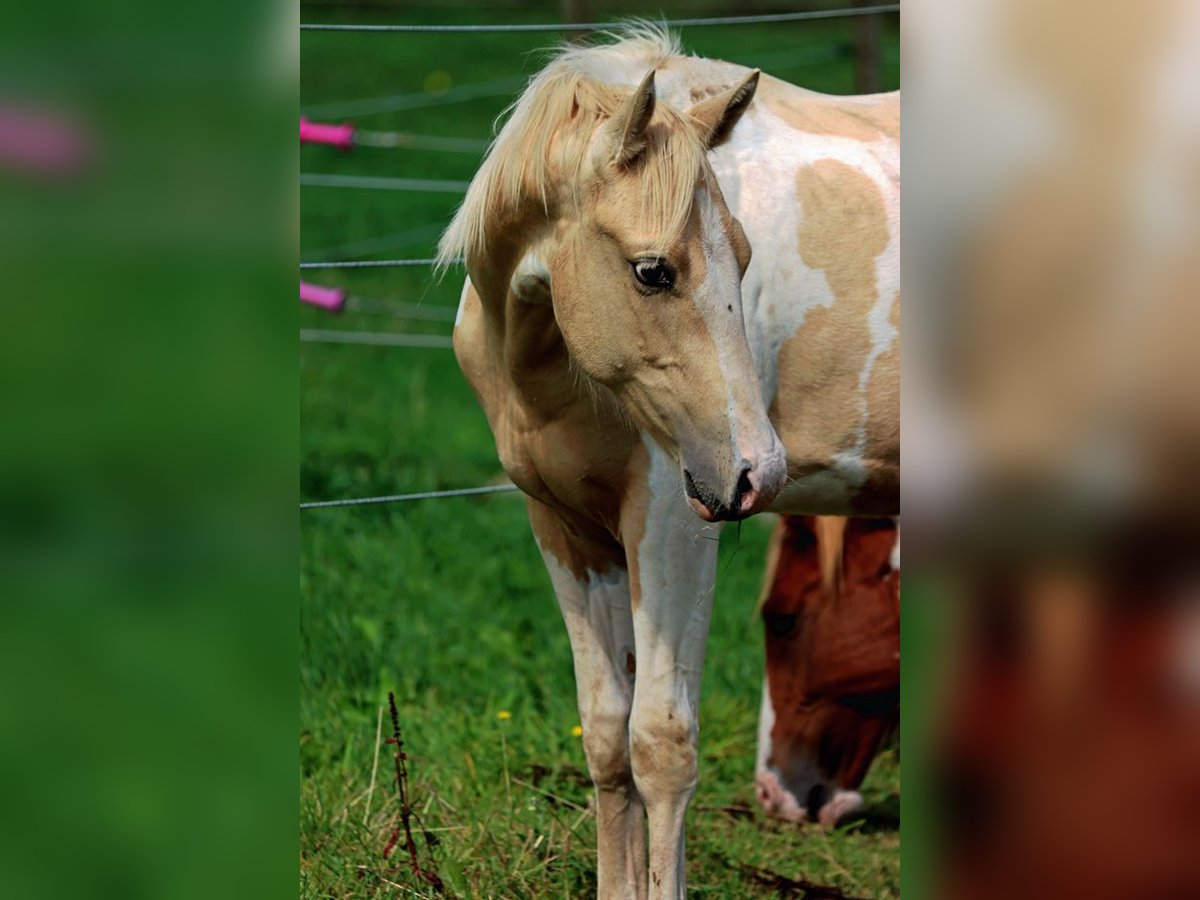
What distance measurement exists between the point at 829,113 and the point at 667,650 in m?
1.25

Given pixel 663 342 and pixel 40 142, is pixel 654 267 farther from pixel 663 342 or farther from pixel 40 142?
pixel 40 142

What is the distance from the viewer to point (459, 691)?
4273 millimetres

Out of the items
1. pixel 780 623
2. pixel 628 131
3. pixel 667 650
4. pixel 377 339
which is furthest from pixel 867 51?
pixel 628 131

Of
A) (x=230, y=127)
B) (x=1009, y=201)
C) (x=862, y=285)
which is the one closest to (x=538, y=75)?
(x=862, y=285)

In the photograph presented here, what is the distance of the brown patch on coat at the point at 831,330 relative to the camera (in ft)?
9.50

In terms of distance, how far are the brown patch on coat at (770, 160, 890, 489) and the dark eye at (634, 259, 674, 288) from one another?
69cm

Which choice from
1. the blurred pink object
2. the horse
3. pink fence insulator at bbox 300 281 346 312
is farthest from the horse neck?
pink fence insulator at bbox 300 281 346 312

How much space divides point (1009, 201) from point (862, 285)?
2.26 meters

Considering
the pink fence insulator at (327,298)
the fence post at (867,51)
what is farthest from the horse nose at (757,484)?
the fence post at (867,51)

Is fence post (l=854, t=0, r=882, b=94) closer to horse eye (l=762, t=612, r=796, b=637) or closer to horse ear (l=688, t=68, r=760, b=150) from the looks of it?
horse eye (l=762, t=612, r=796, b=637)

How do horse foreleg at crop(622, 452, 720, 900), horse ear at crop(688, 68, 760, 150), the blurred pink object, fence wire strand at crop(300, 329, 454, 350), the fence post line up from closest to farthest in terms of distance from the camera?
the blurred pink object < horse ear at crop(688, 68, 760, 150) < horse foreleg at crop(622, 452, 720, 900) < fence wire strand at crop(300, 329, 454, 350) < the fence post

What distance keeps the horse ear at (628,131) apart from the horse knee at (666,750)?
3.80 ft

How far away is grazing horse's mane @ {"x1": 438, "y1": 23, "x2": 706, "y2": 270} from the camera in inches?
88.3

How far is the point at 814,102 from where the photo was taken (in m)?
3.12
